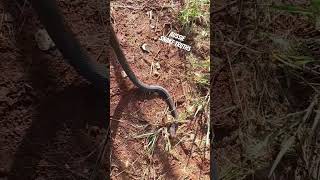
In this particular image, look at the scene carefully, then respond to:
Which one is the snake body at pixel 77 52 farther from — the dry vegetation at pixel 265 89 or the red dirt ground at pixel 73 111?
the dry vegetation at pixel 265 89

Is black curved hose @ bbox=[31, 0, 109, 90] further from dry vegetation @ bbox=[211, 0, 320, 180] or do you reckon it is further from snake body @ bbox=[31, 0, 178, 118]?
dry vegetation @ bbox=[211, 0, 320, 180]

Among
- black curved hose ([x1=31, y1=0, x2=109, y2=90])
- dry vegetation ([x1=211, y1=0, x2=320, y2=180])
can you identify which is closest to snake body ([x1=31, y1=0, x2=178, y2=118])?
black curved hose ([x1=31, y1=0, x2=109, y2=90])

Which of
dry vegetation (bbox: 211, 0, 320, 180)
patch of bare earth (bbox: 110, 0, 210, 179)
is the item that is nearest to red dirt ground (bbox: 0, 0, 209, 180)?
patch of bare earth (bbox: 110, 0, 210, 179)

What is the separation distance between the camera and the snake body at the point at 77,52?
175cm

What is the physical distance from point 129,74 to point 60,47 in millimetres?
216

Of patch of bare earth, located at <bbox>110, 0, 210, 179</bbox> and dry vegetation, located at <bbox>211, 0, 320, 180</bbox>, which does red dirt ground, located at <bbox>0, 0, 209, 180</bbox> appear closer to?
patch of bare earth, located at <bbox>110, 0, 210, 179</bbox>

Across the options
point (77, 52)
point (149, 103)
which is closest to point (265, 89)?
point (149, 103)

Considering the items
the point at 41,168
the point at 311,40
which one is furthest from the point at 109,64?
the point at 311,40

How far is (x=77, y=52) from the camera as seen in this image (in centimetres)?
178

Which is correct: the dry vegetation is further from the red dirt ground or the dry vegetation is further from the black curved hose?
the black curved hose

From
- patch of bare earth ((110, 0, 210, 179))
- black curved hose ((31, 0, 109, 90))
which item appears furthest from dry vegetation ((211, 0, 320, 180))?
black curved hose ((31, 0, 109, 90))

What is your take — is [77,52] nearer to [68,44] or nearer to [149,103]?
[68,44]

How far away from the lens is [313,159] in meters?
1.81

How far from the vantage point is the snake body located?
5.76 feet
